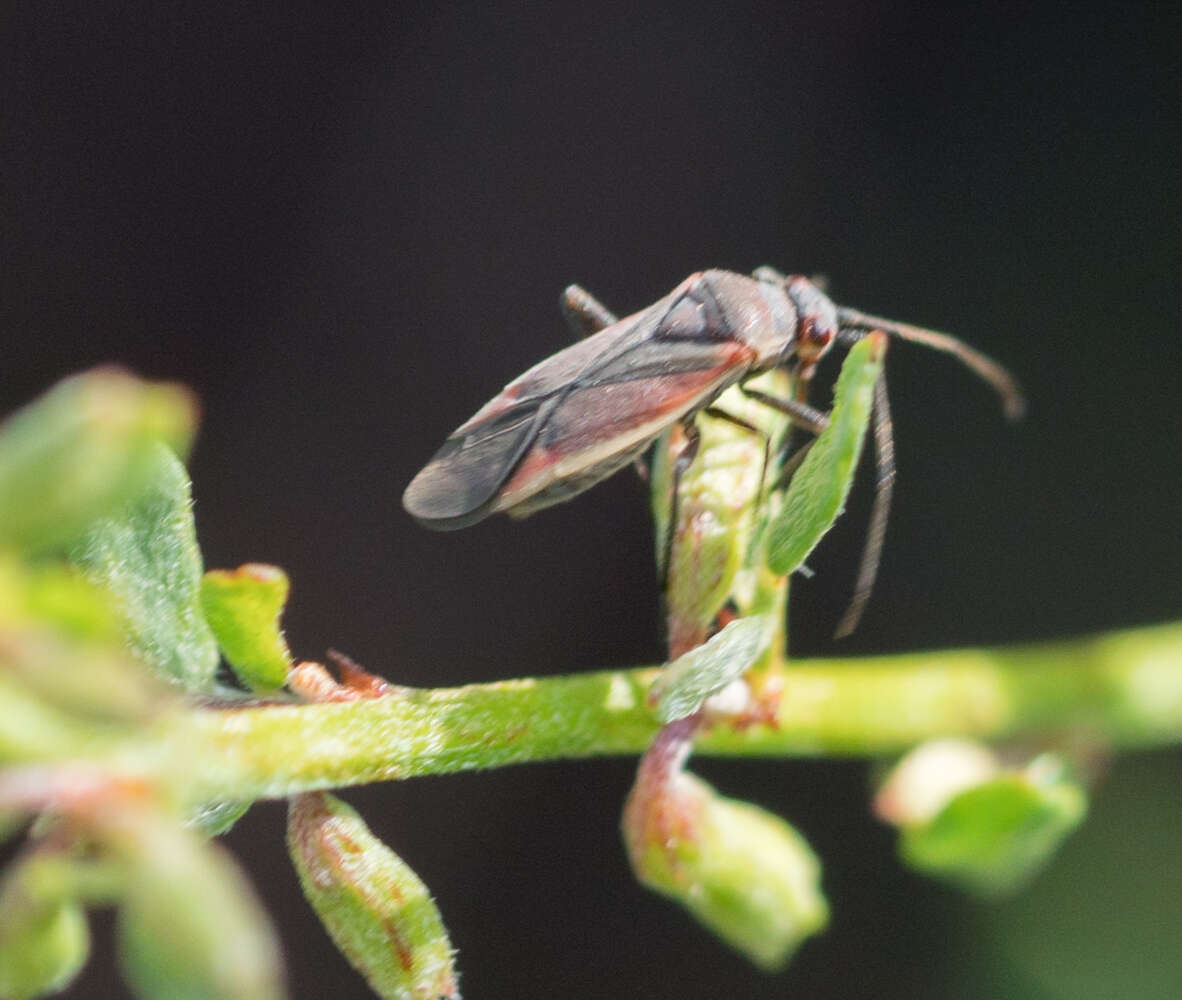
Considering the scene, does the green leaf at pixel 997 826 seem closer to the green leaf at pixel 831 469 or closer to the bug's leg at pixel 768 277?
the green leaf at pixel 831 469

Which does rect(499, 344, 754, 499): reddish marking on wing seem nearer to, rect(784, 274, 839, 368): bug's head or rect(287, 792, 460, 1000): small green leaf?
rect(784, 274, 839, 368): bug's head

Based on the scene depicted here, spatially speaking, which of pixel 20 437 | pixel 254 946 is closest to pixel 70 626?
pixel 20 437

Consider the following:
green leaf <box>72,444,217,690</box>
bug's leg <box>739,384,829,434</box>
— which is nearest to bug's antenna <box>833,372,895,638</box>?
bug's leg <box>739,384,829,434</box>

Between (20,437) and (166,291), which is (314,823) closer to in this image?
(20,437)

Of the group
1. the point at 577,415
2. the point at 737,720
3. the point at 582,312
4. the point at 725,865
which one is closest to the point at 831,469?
the point at 737,720

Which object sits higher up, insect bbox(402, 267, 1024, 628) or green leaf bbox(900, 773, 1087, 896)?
insect bbox(402, 267, 1024, 628)

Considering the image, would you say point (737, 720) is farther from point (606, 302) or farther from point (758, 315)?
point (606, 302)
